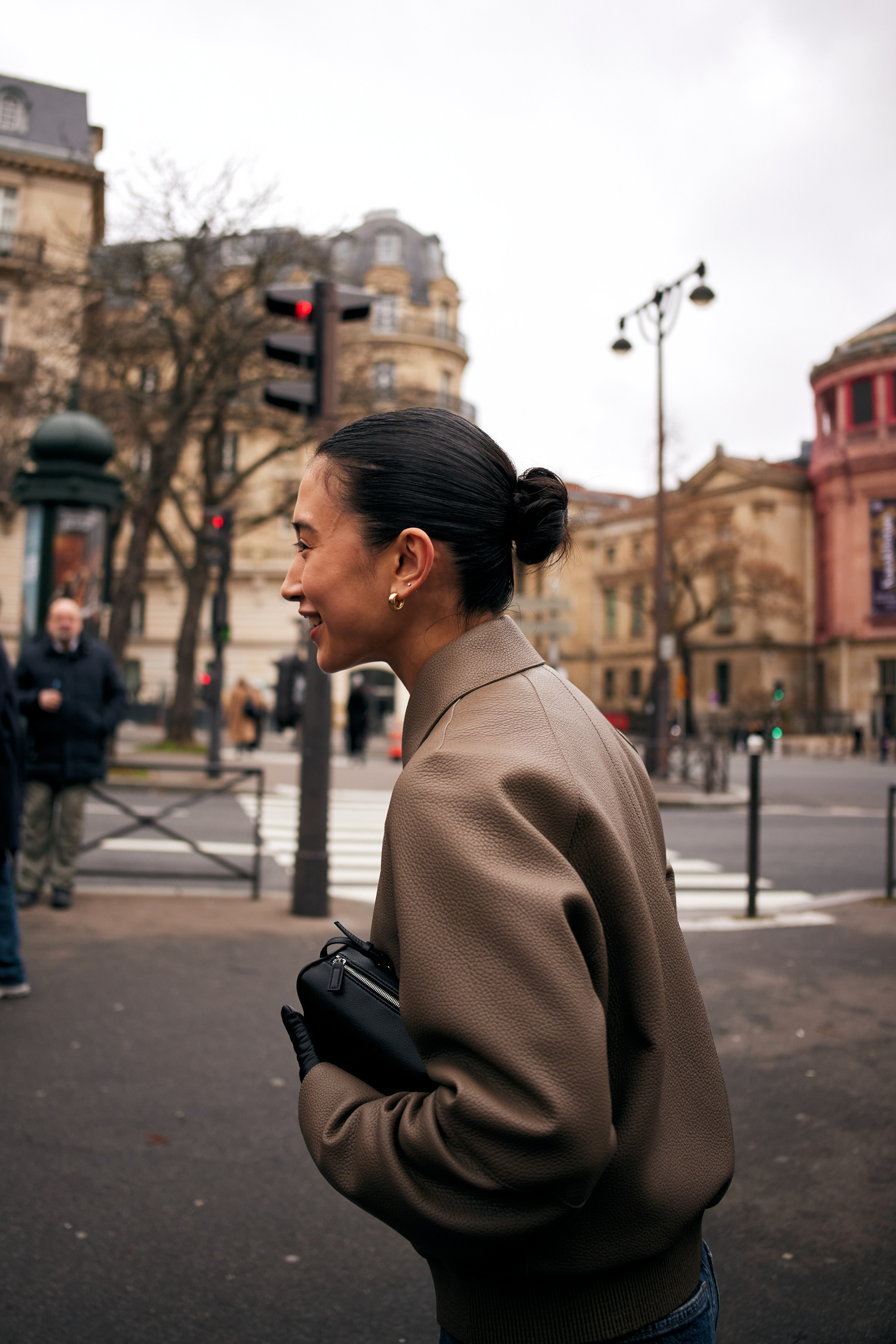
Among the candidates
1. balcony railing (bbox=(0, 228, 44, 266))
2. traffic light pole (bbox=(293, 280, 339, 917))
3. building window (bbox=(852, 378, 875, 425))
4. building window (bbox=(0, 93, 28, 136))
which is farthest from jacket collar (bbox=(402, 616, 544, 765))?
building window (bbox=(852, 378, 875, 425))

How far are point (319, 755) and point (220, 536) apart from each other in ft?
37.5

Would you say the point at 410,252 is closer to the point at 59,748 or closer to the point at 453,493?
the point at 59,748

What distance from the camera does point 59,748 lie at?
7.46 metres

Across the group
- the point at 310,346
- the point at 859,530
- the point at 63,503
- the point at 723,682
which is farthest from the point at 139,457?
the point at 859,530

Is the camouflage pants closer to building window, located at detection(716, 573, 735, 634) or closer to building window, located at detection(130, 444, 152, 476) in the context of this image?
building window, located at detection(130, 444, 152, 476)

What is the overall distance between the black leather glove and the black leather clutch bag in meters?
0.01

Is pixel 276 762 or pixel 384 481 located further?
pixel 276 762

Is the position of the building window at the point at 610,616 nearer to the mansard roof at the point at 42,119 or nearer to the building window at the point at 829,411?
the building window at the point at 829,411

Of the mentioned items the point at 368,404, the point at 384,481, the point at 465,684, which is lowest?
the point at 465,684

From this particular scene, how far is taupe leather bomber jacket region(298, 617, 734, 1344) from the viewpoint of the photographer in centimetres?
105

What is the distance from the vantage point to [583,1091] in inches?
41.5

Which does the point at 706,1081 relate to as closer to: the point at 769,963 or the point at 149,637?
the point at 769,963

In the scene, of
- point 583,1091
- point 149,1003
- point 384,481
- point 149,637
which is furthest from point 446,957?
point 149,637

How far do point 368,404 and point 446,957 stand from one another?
23.0 meters
